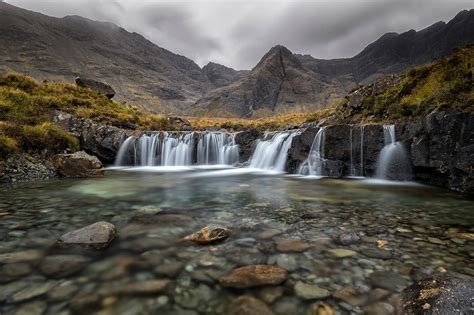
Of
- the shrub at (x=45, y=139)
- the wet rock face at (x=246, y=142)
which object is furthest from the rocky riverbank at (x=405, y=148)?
the wet rock face at (x=246, y=142)

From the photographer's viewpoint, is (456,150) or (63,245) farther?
(456,150)

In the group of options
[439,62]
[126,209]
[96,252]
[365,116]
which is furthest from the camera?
[365,116]

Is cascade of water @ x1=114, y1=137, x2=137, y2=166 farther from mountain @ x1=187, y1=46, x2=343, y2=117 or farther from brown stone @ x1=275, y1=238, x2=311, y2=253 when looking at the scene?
mountain @ x1=187, y1=46, x2=343, y2=117

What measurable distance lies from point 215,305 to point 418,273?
2443mm

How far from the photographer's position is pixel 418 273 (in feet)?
10.4

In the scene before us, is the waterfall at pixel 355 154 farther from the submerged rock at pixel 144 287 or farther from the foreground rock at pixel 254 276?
the submerged rock at pixel 144 287

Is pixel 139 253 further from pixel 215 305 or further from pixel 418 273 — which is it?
pixel 418 273

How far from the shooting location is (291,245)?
4.06 meters

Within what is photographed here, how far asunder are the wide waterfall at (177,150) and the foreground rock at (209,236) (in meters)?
15.8

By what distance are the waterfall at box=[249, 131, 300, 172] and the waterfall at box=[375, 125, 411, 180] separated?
17.2 ft

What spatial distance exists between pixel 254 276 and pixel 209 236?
1327 mm

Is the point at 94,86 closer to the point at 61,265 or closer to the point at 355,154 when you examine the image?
the point at 355,154

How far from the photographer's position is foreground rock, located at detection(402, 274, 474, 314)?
88.4 inches

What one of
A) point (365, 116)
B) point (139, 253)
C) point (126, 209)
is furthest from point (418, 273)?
point (365, 116)
